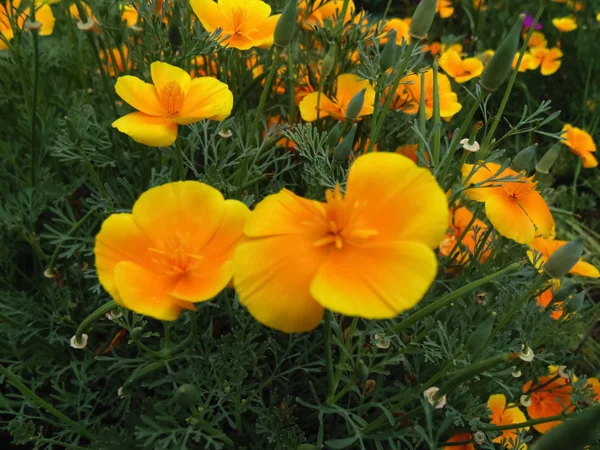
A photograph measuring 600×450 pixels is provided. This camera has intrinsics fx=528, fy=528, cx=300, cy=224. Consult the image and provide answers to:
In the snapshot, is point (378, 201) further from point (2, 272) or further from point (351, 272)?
point (2, 272)

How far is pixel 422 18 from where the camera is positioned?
842mm

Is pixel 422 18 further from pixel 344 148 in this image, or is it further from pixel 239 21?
pixel 239 21

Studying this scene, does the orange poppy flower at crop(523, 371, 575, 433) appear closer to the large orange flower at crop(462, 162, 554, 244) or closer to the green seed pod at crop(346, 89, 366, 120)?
the large orange flower at crop(462, 162, 554, 244)

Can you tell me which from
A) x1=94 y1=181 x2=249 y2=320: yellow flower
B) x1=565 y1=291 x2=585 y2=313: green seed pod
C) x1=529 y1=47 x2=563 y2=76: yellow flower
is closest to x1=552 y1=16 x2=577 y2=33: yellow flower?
x1=529 y1=47 x2=563 y2=76: yellow flower

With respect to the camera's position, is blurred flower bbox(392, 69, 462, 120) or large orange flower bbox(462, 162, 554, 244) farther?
blurred flower bbox(392, 69, 462, 120)

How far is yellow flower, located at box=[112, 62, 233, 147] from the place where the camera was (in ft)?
2.64

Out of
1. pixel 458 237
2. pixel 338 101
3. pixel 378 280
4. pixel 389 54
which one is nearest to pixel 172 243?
pixel 378 280

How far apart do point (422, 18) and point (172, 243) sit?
53cm

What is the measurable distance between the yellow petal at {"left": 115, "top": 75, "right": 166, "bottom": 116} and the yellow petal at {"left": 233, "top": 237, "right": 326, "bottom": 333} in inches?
14.6

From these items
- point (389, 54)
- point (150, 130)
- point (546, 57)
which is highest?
point (389, 54)

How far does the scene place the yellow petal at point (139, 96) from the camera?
2.78 feet

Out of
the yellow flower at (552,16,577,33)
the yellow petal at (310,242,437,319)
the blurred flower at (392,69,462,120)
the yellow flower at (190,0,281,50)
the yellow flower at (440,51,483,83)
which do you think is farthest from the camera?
the yellow flower at (552,16,577,33)

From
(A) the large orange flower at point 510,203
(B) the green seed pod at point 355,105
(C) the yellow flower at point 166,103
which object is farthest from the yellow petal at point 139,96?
(A) the large orange flower at point 510,203

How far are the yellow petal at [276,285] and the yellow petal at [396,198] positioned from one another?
97mm
